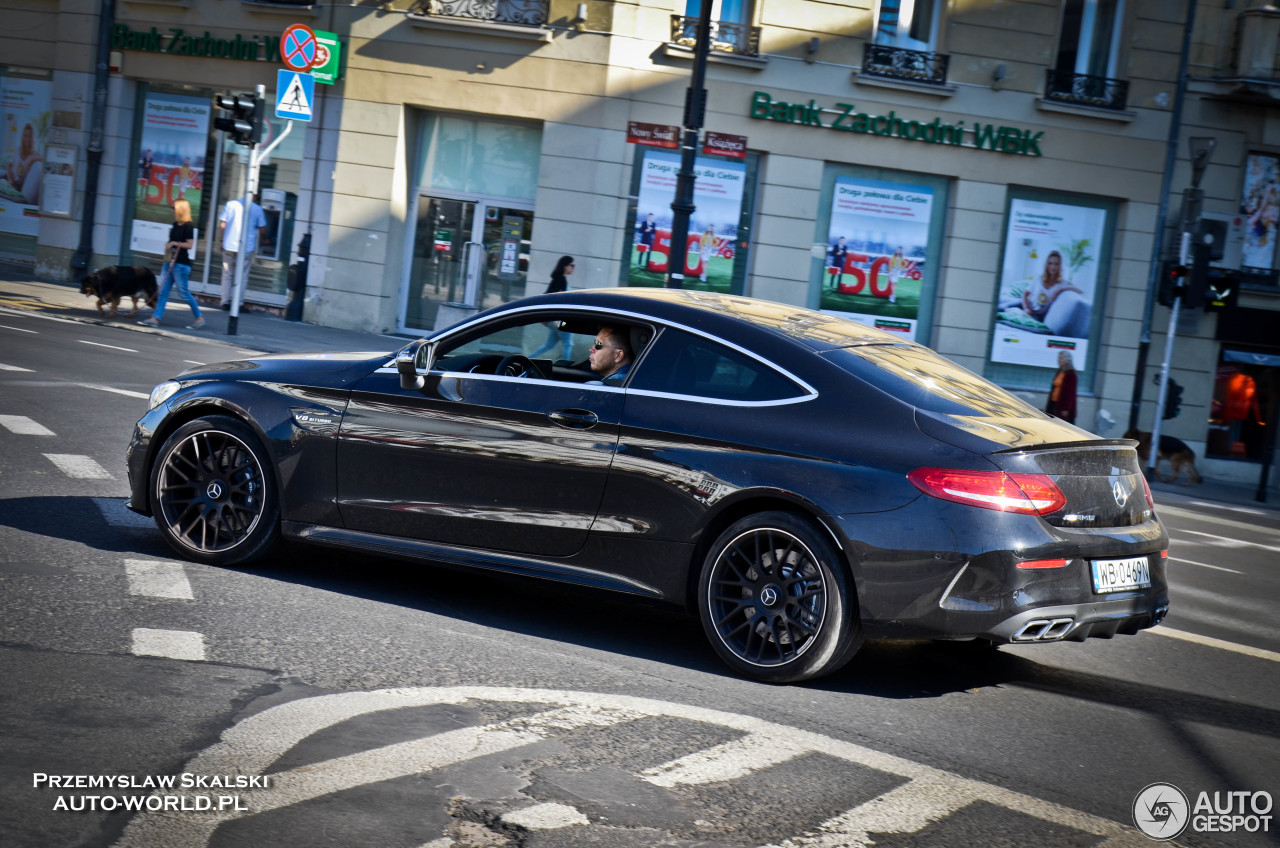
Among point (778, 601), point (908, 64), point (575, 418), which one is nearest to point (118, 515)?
point (575, 418)

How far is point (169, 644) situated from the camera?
4922 millimetres

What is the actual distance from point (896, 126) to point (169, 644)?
19.4 metres

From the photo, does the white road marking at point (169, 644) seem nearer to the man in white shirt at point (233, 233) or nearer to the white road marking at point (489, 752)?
the white road marking at point (489, 752)

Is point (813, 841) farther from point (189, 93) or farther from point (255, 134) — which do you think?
point (189, 93)

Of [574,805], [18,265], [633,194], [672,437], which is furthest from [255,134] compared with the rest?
[574,805]

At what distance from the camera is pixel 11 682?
14.2 ft

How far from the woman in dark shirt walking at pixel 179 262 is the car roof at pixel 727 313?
14365 mm

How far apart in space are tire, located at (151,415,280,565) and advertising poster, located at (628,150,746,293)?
16.3m

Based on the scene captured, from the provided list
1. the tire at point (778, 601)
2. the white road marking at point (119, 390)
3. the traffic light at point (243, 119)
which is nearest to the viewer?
the tire at point (778, 601)

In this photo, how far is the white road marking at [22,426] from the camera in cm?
956

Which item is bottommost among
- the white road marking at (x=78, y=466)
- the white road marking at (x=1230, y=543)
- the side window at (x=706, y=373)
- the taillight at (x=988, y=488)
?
the white road marking at (x=1230, y=543)

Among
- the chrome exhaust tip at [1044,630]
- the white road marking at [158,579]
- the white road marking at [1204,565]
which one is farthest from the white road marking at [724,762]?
the white road marking at [1204,565]

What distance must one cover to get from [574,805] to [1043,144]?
21.0 meters

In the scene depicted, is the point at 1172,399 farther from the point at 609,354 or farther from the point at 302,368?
the point at 302,368
